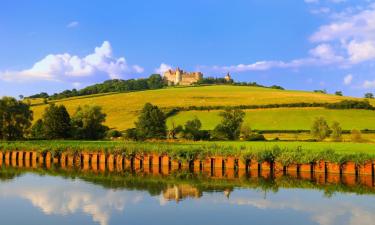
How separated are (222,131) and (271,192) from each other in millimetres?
45227

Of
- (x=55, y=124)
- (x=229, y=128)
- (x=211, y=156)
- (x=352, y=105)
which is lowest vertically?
(x=211, y=156)

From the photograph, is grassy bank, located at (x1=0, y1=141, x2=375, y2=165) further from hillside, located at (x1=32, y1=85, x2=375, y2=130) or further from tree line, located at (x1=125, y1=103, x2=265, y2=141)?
hillside, located at (x1=32, y1=85, x2=375, y2=130)

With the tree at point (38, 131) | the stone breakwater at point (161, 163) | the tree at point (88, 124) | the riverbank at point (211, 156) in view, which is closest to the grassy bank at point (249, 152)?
the riverbank at point (211, 156)

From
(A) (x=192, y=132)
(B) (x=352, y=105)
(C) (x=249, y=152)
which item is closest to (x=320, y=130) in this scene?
(A) (x=192, y=132)

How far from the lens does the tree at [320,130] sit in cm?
7331

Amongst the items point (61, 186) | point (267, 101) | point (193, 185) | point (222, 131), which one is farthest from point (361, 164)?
point (267, 101)

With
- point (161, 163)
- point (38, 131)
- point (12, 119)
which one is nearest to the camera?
point (161, 163)

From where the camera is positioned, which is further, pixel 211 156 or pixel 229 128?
pixel 229 128

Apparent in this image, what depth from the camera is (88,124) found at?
76.6 m

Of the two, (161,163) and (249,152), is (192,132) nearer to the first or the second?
(161,163)

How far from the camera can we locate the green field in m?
90.7

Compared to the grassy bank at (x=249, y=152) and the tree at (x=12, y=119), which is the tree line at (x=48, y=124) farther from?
the grassy bank at (x=249, y=152)

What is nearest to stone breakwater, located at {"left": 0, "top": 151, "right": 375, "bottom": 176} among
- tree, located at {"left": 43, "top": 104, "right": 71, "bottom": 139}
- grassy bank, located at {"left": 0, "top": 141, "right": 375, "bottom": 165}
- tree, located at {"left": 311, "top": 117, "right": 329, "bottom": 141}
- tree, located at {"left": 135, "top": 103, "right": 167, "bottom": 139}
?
grassy bank, located at {"left": 0, "top": 141, "right": 375, "bottom": 165}

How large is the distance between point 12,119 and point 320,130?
45.8m
